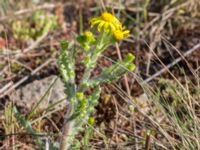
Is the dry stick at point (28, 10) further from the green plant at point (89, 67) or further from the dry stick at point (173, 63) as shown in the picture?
the green plant at point (89, 67)

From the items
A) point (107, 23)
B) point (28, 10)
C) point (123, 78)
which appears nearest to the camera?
point (107, 23)

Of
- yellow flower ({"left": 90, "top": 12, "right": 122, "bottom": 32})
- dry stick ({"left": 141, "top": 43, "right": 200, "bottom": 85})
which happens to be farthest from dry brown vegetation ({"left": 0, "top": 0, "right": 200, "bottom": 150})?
yellow flower ({"left": 90, "top": 12, "right": 122, "bottom": 32})

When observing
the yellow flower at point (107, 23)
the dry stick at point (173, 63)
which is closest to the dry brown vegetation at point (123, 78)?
the dry stick at point (173, 63)

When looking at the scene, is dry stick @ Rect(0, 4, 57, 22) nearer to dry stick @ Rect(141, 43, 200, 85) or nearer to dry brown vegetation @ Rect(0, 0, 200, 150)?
dry brown vegetation @ Rect(0, 0, 200, 150)

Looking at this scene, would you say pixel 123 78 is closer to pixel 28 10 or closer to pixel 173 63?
pixel 173 63

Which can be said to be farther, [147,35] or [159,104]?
[147,35]

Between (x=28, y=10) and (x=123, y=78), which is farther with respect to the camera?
(x=28, y=10)

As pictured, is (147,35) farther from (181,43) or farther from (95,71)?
(95,71)

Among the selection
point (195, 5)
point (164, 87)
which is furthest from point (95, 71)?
point (195, 5)

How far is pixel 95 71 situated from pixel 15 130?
34.0 inches

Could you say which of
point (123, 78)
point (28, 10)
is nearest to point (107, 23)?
point (123, 78)

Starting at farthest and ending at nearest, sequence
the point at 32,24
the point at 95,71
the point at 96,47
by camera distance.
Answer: the point at 32,24 < the point at 95,71 < the point at 96,47

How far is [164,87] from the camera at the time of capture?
2934 millimetres

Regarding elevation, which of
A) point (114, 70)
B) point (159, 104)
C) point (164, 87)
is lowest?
point (164, 87)
